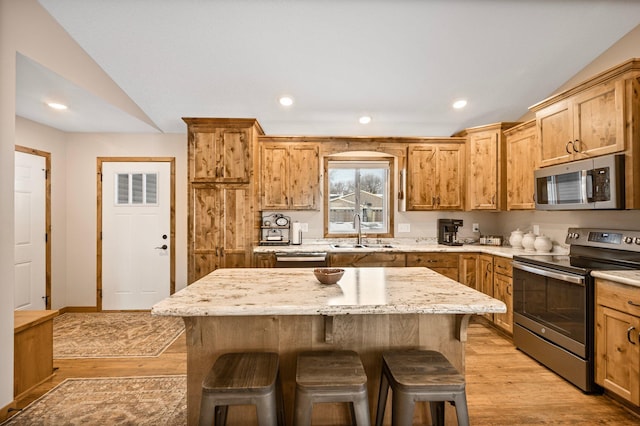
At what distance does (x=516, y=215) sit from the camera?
4332 millimetres

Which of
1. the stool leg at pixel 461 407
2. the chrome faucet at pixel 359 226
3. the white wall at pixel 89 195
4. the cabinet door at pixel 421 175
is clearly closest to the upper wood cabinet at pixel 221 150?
the white wall at pixel 89 195

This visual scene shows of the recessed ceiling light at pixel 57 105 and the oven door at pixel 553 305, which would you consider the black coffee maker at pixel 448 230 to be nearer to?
the oven door at pixel 553 305

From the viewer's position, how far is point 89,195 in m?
4.52

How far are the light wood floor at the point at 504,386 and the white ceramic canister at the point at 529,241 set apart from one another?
110 cm

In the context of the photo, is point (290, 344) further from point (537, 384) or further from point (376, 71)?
point (376, 71)

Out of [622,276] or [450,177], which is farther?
[450,177]

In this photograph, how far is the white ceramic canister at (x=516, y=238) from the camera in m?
4.03

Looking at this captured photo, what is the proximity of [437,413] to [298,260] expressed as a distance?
7.71 ft

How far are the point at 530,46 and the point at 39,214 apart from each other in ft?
18.7

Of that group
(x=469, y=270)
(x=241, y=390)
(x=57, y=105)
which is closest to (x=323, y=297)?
(x=241, y=390)

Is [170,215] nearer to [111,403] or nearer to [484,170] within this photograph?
[111,403]

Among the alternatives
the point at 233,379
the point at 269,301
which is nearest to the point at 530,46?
the point at 269,301

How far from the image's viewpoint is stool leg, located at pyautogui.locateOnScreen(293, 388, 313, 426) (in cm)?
137

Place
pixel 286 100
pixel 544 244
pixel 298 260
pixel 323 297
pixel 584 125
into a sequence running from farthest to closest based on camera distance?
pixel 298 260
pixel 286 100
pixel 544 244
pixel 584 125
pixel 323 297
